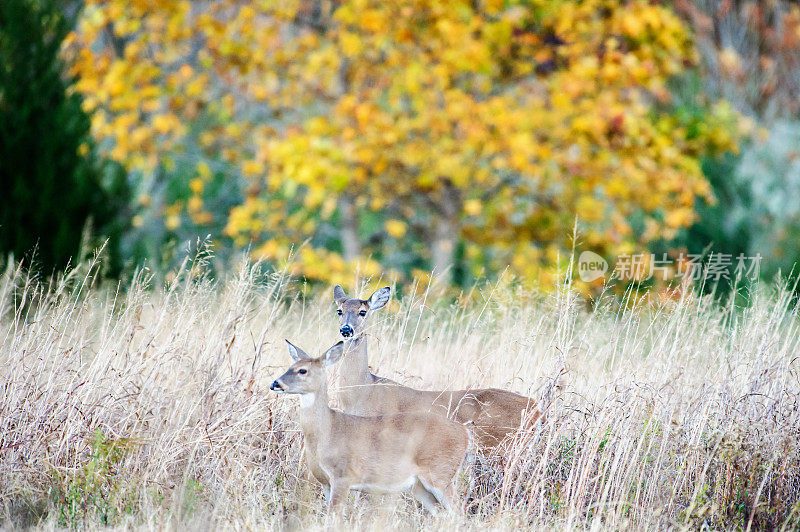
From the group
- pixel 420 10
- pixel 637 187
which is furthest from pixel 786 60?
pixel 420 10

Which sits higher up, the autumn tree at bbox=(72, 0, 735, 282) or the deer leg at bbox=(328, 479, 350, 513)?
the autumn tree at bbox=(72, 0, 735, 282)

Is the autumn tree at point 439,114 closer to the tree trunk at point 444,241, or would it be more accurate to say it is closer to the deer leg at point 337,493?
the tree trunk at point 444,241

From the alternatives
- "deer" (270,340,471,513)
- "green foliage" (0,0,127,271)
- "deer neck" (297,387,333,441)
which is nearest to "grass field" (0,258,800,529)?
"deer" (270,340,471,513)

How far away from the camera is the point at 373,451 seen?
4.58m

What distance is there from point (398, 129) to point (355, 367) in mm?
6100

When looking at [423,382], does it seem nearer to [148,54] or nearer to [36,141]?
[36,141]

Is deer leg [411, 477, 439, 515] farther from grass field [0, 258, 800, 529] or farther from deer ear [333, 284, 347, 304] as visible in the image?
deer ear [333, 284, 347, 304]

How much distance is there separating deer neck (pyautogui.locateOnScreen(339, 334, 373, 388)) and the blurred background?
4.43 meters

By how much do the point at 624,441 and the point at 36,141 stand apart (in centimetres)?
792

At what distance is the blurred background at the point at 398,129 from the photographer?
10484 mm

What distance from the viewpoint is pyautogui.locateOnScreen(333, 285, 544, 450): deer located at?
4.98m

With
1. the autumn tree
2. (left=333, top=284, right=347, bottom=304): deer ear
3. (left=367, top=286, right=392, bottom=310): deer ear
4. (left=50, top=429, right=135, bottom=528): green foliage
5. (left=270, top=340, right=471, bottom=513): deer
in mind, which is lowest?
(left=50, top=429, right=135, bottom=528): green foliage

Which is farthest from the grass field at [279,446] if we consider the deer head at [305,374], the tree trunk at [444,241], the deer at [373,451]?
the tree trunk at [444,241]

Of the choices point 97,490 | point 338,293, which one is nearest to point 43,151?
point 338,293
